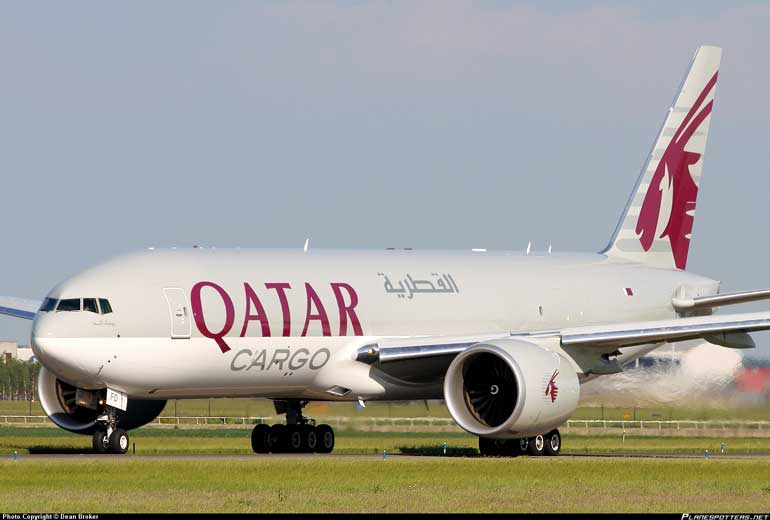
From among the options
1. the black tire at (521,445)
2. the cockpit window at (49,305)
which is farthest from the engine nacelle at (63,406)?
the black tire at (521,445)

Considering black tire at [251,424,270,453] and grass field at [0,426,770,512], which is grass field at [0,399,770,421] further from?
grass field at [0,426,770,512]

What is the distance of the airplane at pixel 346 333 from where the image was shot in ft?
97.6

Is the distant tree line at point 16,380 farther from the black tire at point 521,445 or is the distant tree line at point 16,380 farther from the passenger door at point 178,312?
the black tire at point 521,445

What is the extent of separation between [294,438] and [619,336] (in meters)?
7.48

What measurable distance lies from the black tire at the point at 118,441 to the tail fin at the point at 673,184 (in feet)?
48.3

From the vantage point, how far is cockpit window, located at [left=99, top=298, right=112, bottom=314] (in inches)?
1161

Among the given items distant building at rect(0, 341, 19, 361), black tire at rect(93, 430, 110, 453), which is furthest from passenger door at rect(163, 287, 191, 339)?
distant building at rect(0, 341, 19, 361)

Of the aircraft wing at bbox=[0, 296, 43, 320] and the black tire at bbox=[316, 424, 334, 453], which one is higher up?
the aircraft wing at bbox=[0, 296, 43, 320]

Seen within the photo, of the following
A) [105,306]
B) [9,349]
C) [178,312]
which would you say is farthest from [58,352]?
[9,349]

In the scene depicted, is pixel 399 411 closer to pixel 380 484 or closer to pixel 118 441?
pixel 118 441

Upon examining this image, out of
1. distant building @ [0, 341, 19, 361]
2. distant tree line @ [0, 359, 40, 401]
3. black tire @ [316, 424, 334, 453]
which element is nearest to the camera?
black tire @ [316, 424, 334, 453]

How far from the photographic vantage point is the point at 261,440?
34469mm

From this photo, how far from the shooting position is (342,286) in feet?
110

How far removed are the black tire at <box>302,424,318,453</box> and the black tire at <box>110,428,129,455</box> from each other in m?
5.40
